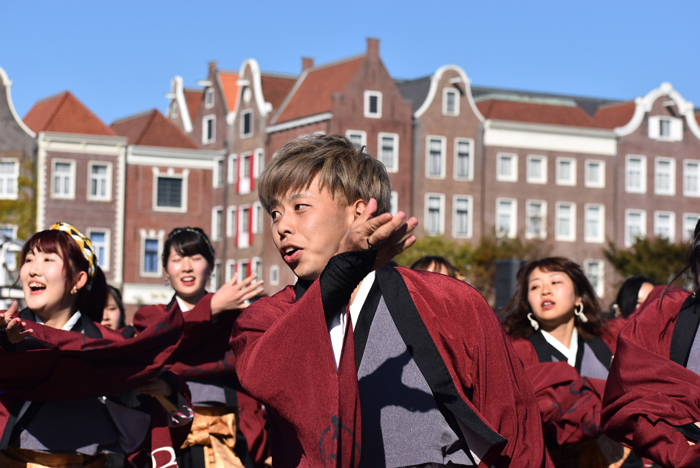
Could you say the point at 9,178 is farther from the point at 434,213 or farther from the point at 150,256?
the point at 434,213

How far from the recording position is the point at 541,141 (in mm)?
46375

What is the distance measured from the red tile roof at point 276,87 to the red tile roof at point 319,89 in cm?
111

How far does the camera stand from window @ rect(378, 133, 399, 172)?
4366cm

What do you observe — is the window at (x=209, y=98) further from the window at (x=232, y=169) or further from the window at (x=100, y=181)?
the window at (x=100, y=181)

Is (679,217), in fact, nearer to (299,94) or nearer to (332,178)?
(299,94)

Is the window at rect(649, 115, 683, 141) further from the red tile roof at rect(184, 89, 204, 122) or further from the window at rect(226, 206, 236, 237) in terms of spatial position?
the red tile roof at rect(184, 89, 204, 122)

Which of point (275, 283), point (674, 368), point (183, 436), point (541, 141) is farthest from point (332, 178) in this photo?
point (541, 141)

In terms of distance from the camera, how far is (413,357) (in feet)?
10.7

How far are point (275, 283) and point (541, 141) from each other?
1276 cm

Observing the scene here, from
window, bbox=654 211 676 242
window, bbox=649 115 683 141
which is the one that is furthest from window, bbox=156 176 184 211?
window, bbox=649 115 683 141

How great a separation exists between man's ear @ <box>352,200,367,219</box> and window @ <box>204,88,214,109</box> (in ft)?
155

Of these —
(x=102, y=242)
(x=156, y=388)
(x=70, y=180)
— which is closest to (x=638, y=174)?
(x=102, y=242)

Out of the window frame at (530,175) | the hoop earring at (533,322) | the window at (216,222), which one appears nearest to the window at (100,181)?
the window at (216,222)

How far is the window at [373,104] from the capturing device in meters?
43.7
